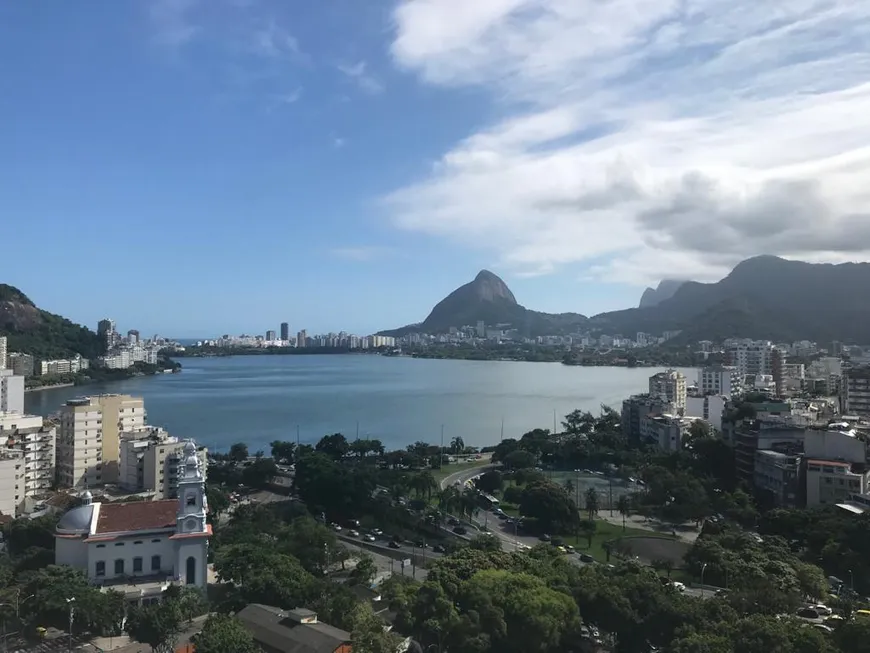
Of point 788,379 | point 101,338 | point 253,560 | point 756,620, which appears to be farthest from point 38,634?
point 101,338

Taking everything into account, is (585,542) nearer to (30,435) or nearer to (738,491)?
(738,491)

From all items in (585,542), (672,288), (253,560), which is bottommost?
(585,542)

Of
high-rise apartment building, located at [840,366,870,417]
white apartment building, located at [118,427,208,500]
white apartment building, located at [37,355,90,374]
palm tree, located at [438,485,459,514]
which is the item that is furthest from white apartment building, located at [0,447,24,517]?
white apartment building, located at [37,355,90,374]

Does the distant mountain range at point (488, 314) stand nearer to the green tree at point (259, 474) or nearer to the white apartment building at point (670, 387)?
the white apartment building at point (670, 387)

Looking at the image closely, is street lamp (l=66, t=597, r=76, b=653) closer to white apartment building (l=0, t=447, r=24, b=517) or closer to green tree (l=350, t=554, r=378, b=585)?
green tree (l=350, t=554, r=378, b=585)

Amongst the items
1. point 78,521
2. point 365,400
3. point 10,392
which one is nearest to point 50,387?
point 365,400

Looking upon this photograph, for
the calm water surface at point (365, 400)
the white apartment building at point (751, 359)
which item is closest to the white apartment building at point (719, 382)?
the calm water surface at point (365, 400)

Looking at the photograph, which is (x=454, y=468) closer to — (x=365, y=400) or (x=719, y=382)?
(x=719, y=382)
